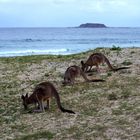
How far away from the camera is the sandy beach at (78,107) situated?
6859 millimetres

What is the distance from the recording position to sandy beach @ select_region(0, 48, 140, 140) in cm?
686

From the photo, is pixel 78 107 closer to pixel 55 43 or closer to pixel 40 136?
pixel 40 136

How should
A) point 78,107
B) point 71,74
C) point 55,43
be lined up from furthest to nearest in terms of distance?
point 55,43 < point 71,74 < point 78,107

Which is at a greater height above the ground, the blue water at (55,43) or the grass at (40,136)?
the blue water at (55,43)

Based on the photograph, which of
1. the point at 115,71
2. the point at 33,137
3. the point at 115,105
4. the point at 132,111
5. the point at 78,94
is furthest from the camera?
the point at 115,71

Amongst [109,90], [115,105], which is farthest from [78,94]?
[115,105]

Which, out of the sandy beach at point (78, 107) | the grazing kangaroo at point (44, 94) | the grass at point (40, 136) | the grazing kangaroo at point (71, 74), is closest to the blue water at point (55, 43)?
the sandy beach at point (78, 107)

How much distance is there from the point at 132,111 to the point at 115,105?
569mm

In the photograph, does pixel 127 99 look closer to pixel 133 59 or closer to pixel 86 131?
pixel 86 131

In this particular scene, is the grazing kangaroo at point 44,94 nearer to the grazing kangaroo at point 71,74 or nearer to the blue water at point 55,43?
the grazing kangaroo at point 71,74

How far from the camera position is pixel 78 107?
26.9 ft

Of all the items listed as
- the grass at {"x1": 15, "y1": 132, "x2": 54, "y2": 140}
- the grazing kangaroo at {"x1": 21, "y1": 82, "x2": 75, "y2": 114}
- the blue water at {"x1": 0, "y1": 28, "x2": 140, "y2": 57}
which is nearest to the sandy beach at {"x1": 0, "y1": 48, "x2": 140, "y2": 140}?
the grass at {"x1": 15, "y1": 132, "x2": 54, "y2": 140}

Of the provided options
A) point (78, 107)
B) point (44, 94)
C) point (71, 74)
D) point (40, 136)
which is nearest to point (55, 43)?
point (71, 74)

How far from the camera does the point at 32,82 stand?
10.5 m
